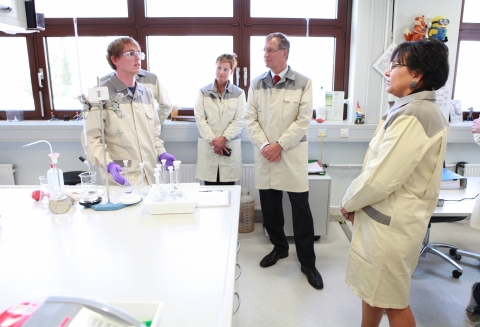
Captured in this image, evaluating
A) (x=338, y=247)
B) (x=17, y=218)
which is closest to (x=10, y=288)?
(x=17, y=218)

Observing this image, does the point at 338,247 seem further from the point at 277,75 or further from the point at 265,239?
the point at 277,75

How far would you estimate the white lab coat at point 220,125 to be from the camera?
2793 millimetres

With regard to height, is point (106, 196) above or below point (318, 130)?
below

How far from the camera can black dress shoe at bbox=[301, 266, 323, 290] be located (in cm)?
222

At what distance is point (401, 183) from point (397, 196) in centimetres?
7

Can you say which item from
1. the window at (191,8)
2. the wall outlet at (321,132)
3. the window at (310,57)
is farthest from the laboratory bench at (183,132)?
the window at (191,8)

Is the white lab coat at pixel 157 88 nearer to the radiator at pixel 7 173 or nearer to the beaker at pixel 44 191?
the beaker at pixel 44 191

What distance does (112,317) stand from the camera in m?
0.71

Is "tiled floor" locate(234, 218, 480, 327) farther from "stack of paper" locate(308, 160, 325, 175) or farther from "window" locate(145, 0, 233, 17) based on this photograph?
"window" locate(145, 0, 233, 17)

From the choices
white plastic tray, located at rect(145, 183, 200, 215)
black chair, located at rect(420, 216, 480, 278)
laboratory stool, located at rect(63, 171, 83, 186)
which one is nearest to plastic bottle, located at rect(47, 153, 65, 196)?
white plastic tray, located at rect(145, 183, 200, 215)

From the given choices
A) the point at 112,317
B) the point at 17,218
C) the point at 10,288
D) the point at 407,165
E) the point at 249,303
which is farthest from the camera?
the point at 249,303

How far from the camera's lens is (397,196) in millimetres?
1334

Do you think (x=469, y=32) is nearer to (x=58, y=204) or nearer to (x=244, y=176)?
(x=244, y=176)

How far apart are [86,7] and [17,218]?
2.52 metres
